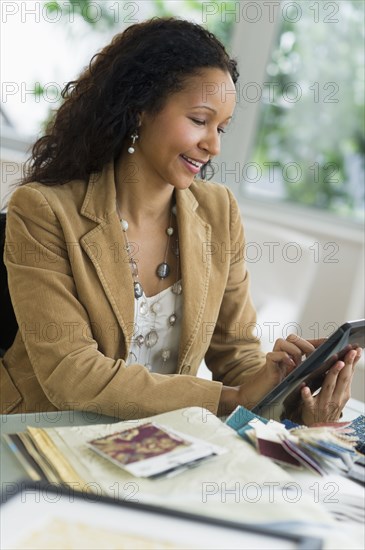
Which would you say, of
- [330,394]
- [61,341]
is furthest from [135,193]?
[330,394]

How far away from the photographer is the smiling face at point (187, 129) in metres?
1.73

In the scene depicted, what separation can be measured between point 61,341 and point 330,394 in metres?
0.49

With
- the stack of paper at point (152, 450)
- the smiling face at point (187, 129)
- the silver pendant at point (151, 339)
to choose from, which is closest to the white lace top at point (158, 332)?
the silver pendant at point (151, 339)

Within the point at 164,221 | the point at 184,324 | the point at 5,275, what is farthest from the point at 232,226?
the point at 5,275

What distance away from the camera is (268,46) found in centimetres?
453

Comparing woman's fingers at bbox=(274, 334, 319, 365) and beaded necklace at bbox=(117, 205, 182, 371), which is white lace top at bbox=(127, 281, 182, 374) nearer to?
beaded necklace at bbox=(117, 205, 182, 371)

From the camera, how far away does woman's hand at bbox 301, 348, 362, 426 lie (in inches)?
56.5

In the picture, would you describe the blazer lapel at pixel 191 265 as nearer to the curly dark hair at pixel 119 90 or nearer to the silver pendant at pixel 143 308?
the silver pendant at pixel 143 308

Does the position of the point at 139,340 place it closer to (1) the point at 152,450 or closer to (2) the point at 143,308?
(2) the point at 143,308

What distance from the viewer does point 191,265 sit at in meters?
1.81

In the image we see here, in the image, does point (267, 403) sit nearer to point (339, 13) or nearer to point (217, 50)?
point (217, 50)

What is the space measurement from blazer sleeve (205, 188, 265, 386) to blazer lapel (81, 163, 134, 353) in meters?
0.30

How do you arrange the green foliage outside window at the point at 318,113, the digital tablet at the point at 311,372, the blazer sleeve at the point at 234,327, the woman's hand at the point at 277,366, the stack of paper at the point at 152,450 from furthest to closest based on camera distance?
the green foliage outside window at the point at 318,113 < the blazer sleeve at the point at 234,327 < the woman's hand at the point at 277,366 < the digital tablet at the point at 311,372 < the stack of paper at the point at 152,450

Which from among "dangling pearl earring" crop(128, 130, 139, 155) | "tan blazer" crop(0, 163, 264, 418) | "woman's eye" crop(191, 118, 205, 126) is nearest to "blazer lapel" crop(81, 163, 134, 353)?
"tan blazer" crop(0, 163, 264, 418)
